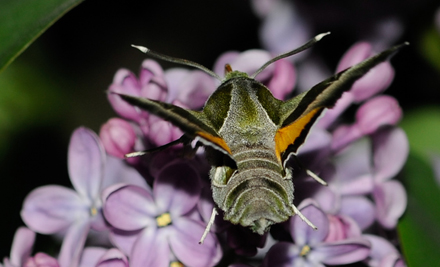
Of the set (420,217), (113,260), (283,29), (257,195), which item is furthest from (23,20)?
(283,29)

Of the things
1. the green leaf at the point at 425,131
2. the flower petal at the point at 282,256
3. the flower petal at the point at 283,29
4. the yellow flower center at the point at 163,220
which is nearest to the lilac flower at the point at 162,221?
the yellow flower center at the point at 163,220

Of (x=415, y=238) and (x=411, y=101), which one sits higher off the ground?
(x=411, y=101)

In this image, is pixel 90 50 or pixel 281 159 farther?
pixel 90 50

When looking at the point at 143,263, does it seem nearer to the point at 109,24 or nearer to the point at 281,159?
the point at 281,159

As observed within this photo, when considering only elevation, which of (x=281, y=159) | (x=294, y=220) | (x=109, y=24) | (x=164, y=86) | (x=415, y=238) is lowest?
(x=415, y=238)

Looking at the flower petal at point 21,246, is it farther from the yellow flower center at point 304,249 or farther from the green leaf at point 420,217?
the green leaf at point 420,217

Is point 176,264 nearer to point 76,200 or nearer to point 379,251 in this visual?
point 76,200

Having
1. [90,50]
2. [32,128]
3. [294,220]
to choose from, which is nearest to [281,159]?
[294,220]
